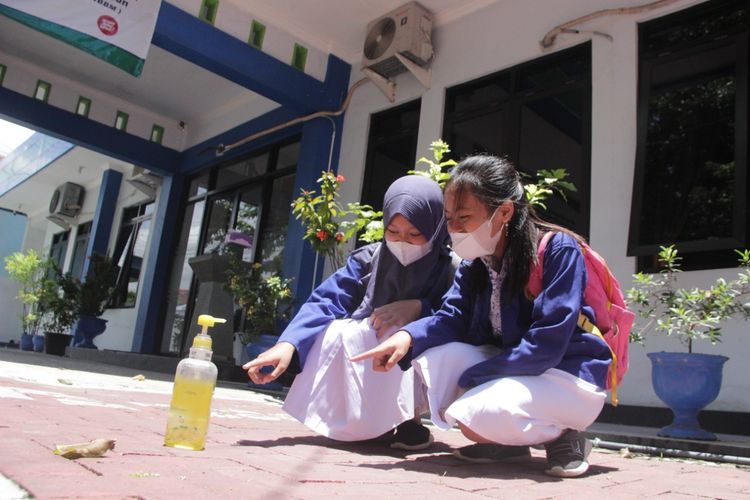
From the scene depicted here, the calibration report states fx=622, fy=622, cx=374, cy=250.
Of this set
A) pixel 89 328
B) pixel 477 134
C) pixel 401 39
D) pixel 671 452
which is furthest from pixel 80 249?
pixel 671 452

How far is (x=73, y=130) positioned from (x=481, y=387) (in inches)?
358

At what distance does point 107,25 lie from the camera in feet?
18.0

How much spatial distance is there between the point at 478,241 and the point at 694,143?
3052mm

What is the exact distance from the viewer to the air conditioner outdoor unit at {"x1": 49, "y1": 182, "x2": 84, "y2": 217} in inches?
548

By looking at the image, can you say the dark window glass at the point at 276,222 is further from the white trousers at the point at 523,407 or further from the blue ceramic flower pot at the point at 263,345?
the white trousers at the point at 523,407

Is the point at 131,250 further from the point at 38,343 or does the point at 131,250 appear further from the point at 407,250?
the point at 407,250

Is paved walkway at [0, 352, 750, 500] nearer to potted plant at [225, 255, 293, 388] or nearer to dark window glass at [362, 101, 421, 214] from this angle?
potted plant at [225, 255, 293, 388]

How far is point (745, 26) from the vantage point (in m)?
4.16

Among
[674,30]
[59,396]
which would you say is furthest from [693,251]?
[59,396]

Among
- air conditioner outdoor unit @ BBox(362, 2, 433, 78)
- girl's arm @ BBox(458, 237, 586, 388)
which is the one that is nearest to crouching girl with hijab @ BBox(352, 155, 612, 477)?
girl's arm @ BBox(458, 237, 586, 388)

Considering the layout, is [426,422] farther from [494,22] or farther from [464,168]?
[494,22]

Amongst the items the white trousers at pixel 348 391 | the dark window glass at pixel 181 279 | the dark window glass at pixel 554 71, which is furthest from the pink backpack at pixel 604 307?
the dark window glass at pixel 181 279

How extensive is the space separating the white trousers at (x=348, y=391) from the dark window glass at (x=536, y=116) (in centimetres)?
311

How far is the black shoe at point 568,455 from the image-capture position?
1.70 metres
